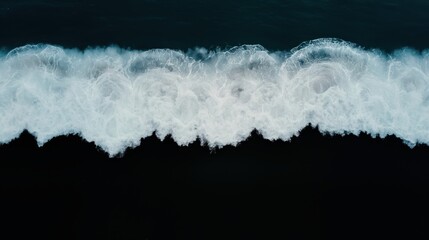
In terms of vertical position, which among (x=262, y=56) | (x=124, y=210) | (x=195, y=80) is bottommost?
(x=124, y=210)

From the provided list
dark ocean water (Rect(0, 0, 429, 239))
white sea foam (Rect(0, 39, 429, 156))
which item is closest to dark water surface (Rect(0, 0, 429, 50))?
dark ocean water (Rect(0, 0, 429, 239))

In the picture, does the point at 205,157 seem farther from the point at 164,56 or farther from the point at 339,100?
the point at 339,100

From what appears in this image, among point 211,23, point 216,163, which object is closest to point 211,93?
point 216,163

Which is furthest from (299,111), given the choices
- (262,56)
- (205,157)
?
(205,157)

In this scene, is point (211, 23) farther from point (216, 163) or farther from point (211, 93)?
point (216, 163)

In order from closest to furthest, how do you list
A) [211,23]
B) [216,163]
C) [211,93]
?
1. [216,163]
2. [211,93]
3. [211,23]

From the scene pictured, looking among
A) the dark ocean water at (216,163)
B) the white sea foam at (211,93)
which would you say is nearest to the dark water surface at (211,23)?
the dark ocean water at (216,163)

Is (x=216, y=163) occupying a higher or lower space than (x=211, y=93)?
lower

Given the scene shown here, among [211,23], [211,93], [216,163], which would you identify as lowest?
[216,163]
